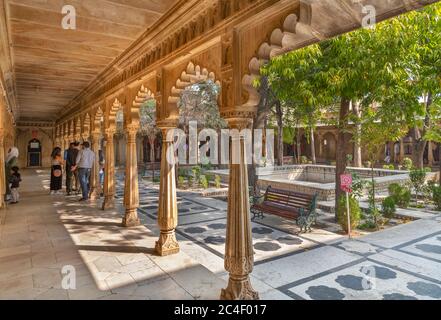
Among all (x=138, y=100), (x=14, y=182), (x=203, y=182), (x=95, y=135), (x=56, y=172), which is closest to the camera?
(x=138, y=100)

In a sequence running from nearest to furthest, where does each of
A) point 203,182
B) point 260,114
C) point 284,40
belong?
point 284,40 < point 260,114 < point 203,182

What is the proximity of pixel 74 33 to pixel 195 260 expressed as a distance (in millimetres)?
3838

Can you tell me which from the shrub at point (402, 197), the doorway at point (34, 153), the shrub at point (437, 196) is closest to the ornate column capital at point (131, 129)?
the shrub at point (402, 197)

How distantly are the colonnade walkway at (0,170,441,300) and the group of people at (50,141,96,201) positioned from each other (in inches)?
58.0

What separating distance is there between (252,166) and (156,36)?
758cm

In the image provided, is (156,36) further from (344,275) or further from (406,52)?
(406,52)

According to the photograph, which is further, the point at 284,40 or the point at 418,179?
the point at 418,179

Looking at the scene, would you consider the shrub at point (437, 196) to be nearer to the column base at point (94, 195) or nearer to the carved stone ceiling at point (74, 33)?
the carved stone ceiling at point (74, 33)

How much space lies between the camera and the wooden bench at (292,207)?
7020mm

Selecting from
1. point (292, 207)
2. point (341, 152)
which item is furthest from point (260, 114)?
point (292, 207)

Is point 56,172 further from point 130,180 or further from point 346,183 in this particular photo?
point 346,183

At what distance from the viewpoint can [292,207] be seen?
25.5ft

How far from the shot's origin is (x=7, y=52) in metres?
5.19

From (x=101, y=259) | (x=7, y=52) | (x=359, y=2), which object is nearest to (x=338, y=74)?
(x=359, y=2)
